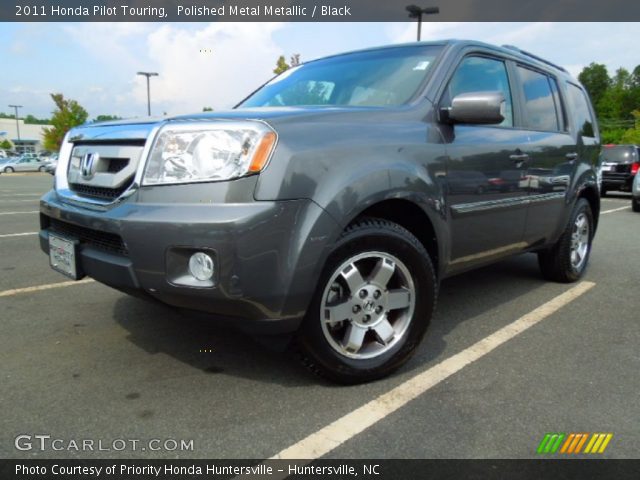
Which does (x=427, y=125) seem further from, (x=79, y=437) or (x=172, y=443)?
(x=79, y=437)

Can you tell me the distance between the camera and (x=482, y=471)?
179 cm

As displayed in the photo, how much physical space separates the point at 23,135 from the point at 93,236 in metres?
96.2

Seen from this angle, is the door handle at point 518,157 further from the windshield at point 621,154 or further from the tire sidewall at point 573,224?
the windshield at point 621,154

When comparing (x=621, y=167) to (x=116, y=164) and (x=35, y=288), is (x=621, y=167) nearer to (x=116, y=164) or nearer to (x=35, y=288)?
(x=35, y=288)

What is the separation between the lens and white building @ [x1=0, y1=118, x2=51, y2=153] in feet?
260

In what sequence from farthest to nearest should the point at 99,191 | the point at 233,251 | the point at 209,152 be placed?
1. the point at 99,191
2. the point at 209,152
3. the point at 233,251

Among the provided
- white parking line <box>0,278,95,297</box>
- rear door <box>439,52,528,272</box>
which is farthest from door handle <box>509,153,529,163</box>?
white parking line <box>0,278,95,297</box>

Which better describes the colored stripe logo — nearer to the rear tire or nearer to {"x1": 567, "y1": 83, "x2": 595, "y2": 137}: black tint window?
the rear tire

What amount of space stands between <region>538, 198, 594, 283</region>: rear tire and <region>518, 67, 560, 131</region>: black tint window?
834mm

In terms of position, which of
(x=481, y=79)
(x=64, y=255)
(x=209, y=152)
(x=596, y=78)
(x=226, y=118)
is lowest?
(x=64, y=255)

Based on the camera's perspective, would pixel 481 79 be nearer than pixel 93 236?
No

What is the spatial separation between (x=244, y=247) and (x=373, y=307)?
0.80 metres

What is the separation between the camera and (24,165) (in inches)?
1497

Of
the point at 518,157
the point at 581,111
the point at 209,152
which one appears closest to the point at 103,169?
the point at 209,152
